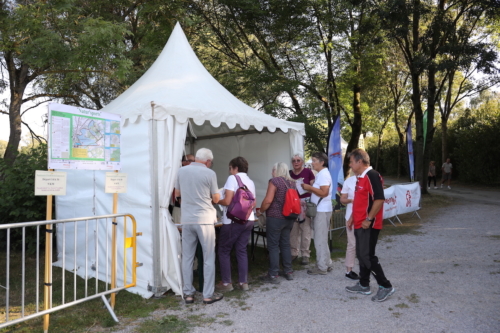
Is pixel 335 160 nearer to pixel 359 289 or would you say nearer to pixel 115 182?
pixel 359 289

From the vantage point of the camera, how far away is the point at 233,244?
475 cm

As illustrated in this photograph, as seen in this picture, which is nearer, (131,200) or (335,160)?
(131,200)

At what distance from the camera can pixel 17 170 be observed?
23.2 ft

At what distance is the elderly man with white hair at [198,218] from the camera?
169 inches

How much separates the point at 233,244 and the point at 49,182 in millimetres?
2228

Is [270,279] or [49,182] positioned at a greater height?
[49,182]

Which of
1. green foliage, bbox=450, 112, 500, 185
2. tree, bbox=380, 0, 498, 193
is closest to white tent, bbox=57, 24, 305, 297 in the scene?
tree, bbox=380, 0, 498, 193

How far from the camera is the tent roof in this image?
4.81 m

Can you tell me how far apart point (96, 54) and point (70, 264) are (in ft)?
15.5

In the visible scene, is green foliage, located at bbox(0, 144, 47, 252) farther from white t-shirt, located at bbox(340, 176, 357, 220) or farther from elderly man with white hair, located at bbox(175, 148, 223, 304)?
white t-shirt, located at bbox(340, 176, 357, 220)

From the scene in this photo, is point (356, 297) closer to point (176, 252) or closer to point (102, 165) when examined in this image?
point (176, 252)

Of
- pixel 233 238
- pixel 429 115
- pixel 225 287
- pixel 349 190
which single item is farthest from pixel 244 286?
pixel 429 115

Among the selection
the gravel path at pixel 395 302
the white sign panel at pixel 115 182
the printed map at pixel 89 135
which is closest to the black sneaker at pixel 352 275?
the gravel path at pixel 395 302

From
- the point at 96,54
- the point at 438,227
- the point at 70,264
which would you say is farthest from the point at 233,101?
the point at 438,227
